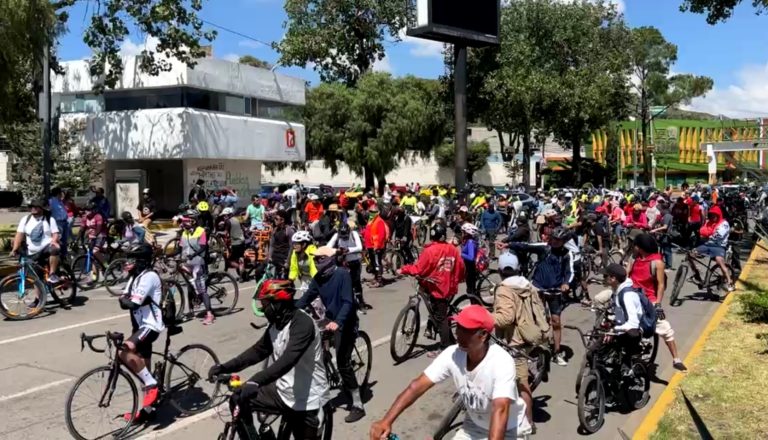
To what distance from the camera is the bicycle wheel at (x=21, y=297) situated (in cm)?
1077

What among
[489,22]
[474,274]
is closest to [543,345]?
[474,274]

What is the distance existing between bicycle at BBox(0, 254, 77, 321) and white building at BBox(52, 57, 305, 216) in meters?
14.5

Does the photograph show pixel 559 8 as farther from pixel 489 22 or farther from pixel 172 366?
pixel 172 366

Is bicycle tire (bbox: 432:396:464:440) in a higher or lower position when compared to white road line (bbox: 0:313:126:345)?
higher

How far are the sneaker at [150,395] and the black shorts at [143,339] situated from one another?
0.31 m

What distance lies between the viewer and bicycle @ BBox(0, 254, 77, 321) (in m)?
10.8

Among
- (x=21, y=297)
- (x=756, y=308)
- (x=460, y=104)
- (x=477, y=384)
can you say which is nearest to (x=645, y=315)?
(x=477, y=384)

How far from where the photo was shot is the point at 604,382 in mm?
6738

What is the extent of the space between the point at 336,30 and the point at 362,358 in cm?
4149

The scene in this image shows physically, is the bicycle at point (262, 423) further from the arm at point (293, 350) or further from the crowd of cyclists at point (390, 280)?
the arm at point (293, 350)

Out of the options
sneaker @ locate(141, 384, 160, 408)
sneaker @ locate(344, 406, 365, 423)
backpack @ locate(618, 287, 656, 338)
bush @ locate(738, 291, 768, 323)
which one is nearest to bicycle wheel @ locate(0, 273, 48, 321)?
sneaker @ locate(141, 384, 160, 408)

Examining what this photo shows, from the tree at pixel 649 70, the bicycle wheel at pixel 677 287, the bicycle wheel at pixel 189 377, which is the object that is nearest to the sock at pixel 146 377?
the bicycle wheel at pixel 189 377

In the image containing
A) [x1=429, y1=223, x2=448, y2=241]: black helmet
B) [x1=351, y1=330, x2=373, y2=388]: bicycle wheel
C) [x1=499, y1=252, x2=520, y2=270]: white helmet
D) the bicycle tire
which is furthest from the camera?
[x1=429, y1=223, x2=448, y2=241]: black helmet

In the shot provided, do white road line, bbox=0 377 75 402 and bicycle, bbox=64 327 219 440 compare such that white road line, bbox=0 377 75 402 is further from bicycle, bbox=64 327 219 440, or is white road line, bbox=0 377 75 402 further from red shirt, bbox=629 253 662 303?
red shirt, bbox=629 253 662 303
